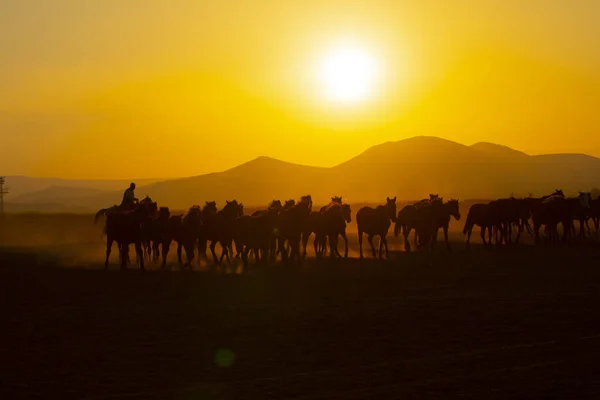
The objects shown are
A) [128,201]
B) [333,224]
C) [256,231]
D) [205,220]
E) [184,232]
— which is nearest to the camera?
[184,232]

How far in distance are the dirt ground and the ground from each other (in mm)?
36

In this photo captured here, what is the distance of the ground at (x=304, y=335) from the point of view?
1078 cm

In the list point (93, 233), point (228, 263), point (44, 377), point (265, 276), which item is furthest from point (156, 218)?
point (93, 233)

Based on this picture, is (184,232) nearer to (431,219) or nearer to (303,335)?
(431,219)

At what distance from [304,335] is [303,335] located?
0.7 inches

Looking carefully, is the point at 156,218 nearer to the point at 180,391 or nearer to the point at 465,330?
the point at 465,330

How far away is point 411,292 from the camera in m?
20.4

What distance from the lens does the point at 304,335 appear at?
14.3 metres

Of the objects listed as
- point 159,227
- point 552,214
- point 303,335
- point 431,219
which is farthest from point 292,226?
point 552,214

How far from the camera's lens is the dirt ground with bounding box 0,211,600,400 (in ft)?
35.4

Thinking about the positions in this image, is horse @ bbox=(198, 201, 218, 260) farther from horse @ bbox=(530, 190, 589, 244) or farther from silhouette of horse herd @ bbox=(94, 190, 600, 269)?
horse @ bbox=(530, 190, 589, 244)

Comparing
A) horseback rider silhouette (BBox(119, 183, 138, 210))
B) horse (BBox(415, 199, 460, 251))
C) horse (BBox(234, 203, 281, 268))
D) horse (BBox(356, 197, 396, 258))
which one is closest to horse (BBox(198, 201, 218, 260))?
horse (BBox(234, 203, 281, 268))

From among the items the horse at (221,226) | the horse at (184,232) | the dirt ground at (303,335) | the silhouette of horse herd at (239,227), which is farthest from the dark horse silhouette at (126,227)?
the horse at (221,226)

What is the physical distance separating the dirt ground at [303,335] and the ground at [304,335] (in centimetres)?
4
